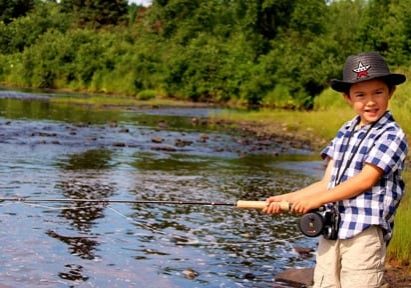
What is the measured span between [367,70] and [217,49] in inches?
1816

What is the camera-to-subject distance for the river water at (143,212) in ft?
24.7

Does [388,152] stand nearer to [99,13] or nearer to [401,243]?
→ [401,243]

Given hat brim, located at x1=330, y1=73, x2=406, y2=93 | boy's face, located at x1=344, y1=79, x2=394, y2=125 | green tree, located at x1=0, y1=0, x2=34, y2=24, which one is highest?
green tree, located at x1=0, y1=0, x2=34, y2=24

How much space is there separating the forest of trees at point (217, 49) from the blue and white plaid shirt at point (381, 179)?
3296 cm

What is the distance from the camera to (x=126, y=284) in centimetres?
705

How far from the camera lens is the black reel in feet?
13.8

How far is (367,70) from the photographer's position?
13.7 ft

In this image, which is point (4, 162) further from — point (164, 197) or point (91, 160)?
point (164, 197)

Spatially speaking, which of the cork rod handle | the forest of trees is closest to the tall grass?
the cork rod handle

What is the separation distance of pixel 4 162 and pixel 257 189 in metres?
5.21

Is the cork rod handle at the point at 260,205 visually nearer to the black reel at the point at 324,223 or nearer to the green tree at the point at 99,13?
the black reel at the point at 324,223

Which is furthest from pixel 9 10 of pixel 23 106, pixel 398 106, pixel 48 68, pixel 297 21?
pixel 398 106

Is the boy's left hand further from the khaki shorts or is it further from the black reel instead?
the khaki shorts

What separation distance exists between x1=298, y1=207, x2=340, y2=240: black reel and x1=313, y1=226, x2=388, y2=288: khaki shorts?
73 mm
